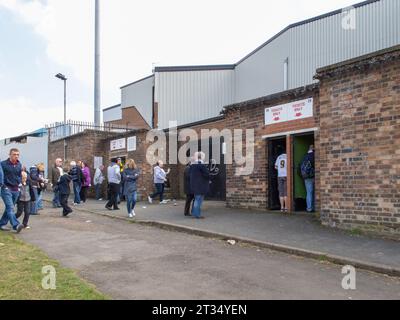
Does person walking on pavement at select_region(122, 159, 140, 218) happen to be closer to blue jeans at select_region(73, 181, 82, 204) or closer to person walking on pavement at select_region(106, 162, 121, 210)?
person walking on pavement at select_region(106, 162, 121, 210)

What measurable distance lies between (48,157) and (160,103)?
695 centimetres

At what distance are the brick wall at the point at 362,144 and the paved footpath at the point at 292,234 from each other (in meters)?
0.44

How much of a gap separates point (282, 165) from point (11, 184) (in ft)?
21.4

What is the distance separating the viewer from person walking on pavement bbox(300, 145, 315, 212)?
10.9 meters

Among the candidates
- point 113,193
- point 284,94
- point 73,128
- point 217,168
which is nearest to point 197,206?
point 284,94

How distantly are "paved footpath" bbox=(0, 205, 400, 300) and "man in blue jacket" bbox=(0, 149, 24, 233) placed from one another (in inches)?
16.4

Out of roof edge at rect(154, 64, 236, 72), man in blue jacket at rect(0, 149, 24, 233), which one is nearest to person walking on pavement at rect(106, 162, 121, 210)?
man in blue jacket at rect(0, 149, 24, 233)

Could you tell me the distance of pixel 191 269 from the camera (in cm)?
625

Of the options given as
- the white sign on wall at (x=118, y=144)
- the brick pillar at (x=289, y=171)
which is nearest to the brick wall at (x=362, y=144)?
the brick pillar at (x=289, y=171)

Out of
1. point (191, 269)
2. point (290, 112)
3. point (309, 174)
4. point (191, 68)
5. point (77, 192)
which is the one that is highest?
point (191, 68)

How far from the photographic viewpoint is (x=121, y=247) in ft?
25.9

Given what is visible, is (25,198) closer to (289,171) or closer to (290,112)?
(289,171)
